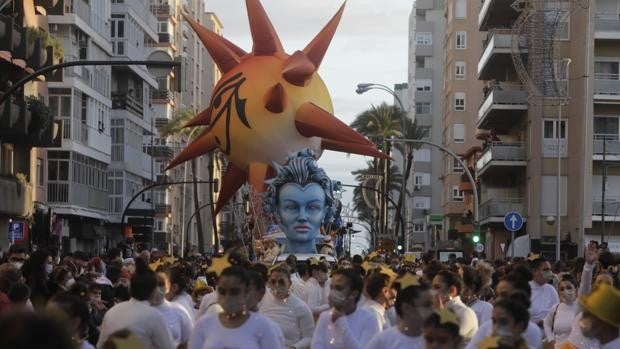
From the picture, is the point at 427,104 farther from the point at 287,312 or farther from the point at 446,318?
the point at 446,318

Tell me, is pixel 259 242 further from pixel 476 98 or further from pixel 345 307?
pixel 476 98

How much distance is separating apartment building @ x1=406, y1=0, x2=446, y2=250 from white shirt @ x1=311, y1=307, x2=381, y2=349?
11510 centimetres

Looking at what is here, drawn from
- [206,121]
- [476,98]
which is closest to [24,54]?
[206,121]

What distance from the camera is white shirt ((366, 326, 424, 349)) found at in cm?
885

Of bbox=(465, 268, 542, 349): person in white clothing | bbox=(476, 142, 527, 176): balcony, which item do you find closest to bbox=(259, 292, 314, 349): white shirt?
bbox=(465, 268, 542, 349): person in white clothing

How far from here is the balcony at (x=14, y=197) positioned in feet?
134

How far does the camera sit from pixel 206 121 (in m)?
42.8

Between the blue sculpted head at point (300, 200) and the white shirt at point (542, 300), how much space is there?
17294 mm

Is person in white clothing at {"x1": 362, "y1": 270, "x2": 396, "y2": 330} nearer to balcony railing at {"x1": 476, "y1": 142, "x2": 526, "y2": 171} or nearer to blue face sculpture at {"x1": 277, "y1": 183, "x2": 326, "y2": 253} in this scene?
blue face sculpture at {"x1": 277, "y1": 183, "x2": 326, "y2": 253}

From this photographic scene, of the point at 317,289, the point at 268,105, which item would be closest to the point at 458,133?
the point at 268,105

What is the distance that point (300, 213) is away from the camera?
34.9 meters

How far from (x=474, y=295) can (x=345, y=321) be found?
280cm

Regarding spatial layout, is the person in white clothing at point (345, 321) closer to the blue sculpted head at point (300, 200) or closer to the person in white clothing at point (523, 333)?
the person in white clothing at point (523, 333)

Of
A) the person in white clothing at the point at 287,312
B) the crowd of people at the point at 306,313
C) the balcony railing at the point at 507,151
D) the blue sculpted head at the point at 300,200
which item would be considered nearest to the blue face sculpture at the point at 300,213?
the blue sculpted head at the point at 300,200
